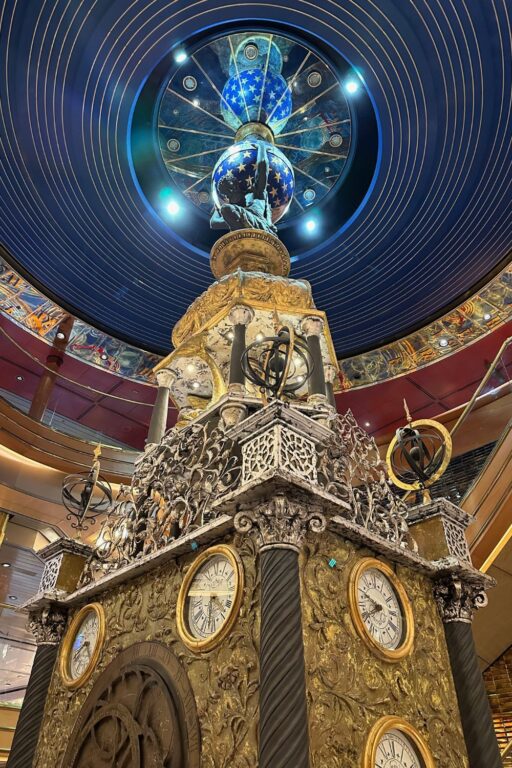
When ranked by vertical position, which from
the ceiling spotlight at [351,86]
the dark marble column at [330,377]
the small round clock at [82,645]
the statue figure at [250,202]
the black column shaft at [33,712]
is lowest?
the black column shaft at [33,712]

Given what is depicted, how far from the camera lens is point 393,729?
3496 mm

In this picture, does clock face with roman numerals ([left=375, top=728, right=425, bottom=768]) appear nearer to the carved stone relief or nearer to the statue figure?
the carved stone relief

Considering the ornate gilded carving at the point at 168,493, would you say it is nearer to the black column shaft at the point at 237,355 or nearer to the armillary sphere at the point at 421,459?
the black column shaft at the point at 237,355

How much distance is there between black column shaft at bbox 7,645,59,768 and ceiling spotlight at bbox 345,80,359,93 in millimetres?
10825

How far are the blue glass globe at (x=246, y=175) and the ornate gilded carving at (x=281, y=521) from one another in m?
6.87

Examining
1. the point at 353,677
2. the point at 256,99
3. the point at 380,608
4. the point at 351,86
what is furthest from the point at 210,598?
the point at 256,99

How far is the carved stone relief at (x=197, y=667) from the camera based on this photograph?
10.6 feet

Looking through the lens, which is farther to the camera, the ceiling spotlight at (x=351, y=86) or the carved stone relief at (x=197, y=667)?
the ceiling spotlight at (x=351, y=86)

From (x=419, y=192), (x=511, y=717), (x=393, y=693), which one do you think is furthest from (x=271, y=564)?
(x=419, y=192)

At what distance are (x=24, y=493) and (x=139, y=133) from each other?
25.4ft

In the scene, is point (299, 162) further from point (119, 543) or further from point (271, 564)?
point (271, 564)

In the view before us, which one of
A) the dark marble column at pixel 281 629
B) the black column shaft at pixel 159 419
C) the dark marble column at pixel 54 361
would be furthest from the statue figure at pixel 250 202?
the dark marble column at pixel 54 361

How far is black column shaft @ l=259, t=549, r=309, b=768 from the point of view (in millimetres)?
2863

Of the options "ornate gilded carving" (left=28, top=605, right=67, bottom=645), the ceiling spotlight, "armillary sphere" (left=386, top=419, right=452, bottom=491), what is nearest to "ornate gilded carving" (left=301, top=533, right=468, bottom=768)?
"armillary sphere" (left=386, top=419, right=452, bottom=491)
